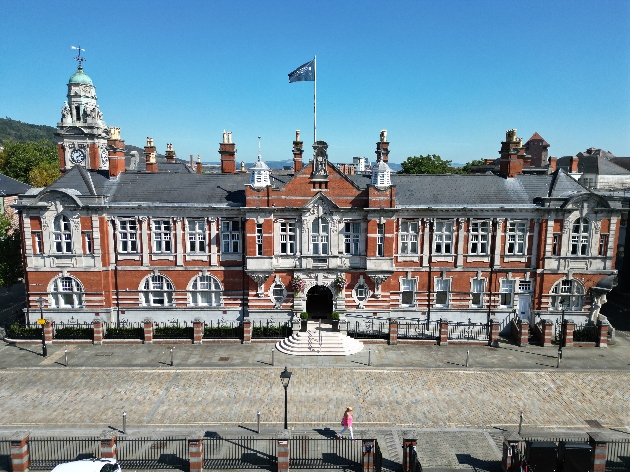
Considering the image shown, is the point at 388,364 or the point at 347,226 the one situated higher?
Result: the point at 347,226

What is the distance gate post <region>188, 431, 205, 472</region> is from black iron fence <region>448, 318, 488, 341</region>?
64.0 ft

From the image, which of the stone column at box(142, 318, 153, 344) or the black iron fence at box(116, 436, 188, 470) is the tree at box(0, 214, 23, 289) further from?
the black iron fence at box(116, 436, 188, 470)

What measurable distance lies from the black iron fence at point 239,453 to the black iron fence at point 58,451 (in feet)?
13.4

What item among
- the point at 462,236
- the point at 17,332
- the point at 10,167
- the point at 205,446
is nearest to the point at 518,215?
the point at 462,236

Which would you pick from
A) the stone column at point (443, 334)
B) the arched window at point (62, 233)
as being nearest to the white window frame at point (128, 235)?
the arched window at point (62, 233)

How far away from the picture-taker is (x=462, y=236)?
106ft

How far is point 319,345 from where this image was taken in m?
29.6

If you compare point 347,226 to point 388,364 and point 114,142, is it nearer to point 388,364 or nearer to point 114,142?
point 388,364

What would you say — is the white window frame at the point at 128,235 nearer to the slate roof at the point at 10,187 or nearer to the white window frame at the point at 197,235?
the white window frame at the point at 197,235

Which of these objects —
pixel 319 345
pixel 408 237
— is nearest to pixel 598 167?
pixel 408 237

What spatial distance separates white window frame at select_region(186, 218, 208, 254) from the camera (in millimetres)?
32188

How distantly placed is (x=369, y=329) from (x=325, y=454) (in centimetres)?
1436

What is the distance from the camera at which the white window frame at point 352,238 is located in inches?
1260

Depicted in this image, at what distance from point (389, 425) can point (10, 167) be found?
72.6 m
